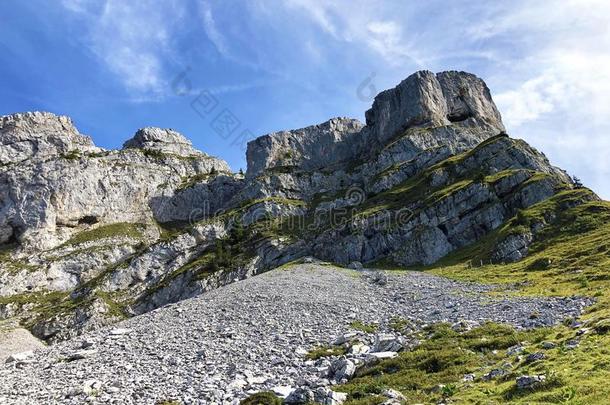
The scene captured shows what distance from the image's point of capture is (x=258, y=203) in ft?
466

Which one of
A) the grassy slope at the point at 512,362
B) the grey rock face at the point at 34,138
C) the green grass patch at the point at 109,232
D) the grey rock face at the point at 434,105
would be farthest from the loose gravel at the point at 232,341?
the grey rock face at the point at 34,138

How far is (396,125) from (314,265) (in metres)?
99.4

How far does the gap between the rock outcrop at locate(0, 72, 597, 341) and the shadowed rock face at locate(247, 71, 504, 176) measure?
0.59 metres

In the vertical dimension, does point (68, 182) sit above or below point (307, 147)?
below

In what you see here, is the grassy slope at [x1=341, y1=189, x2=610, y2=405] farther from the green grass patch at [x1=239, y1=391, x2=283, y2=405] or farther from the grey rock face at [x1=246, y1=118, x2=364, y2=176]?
the grey rock face at [x1=246, y1=118, x2=364, y2=176]

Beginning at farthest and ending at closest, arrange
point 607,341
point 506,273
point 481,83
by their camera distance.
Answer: point 481,83, point 506,273, point 607,341

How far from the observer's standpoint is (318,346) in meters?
31.8

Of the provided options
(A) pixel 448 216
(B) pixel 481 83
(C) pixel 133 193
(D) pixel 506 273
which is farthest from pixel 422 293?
(B) pixel 481 83

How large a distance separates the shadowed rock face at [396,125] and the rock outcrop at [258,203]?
1.93 feet

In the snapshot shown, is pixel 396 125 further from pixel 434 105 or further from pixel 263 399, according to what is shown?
pixel 263 399

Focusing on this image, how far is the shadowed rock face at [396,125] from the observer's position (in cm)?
16512

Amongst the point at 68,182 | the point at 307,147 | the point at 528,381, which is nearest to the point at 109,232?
the point at 68,182

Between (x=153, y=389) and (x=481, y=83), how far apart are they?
185m

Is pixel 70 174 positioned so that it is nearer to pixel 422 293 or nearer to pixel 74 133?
pixel 74 133
